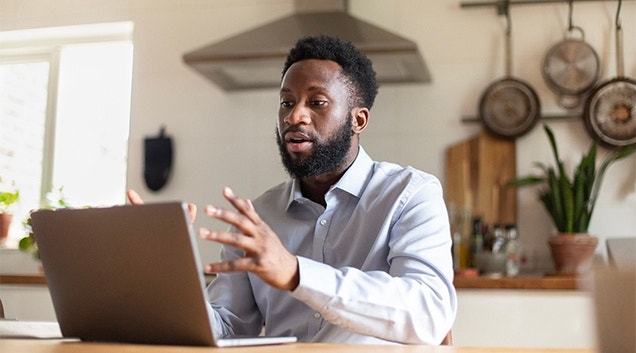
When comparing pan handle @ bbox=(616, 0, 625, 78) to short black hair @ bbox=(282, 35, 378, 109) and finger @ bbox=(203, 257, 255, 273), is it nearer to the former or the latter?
short black hair @ bbox=(282, 35, 378, 109)

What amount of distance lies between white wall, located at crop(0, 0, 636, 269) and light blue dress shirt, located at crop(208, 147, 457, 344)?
5.37ft

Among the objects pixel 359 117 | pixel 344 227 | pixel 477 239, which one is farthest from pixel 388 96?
pixel 344 227

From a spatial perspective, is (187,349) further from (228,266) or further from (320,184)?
(320,184)

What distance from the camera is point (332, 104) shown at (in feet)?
5.41

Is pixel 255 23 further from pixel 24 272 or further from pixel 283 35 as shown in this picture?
pixel 24 272

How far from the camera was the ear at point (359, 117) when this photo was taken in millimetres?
1732

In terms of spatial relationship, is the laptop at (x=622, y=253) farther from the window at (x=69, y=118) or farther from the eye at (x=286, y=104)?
the window at (x=69, y=118)

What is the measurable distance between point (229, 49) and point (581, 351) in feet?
7.28

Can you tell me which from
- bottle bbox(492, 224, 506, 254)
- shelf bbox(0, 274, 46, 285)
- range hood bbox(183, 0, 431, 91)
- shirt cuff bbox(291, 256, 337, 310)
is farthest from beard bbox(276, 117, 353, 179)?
shelf bbox(0, 274, 46, 285)

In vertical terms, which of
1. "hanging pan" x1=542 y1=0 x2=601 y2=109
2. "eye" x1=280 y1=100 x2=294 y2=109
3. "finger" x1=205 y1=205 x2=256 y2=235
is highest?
"hanging pan" x1=542 y1=0 x2=601 y2=109

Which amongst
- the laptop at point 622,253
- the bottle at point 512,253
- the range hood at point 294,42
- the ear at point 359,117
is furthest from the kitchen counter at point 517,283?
the laptop at point 622,253

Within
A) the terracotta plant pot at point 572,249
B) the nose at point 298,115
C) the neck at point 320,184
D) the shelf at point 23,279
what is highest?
the nose at point 298,115

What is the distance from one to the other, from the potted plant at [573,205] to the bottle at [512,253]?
0.13m

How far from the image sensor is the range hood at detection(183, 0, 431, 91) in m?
2.88
